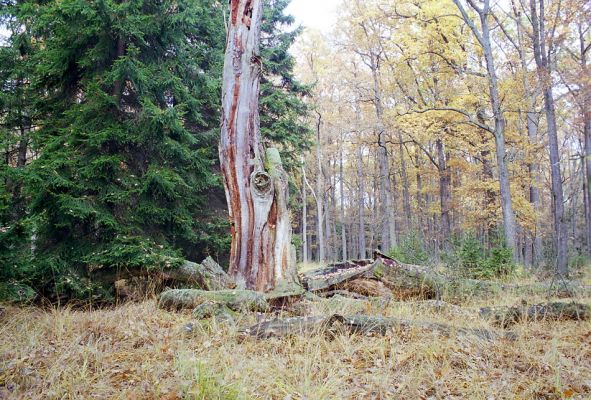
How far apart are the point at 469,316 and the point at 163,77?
656 cm

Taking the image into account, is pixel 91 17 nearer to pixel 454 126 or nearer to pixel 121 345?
pixel 121 345

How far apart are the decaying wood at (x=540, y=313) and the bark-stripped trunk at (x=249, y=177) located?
3.05 meters

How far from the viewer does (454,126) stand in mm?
15336

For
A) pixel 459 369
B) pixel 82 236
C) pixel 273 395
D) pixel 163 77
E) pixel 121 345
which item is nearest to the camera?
pixel 273 395

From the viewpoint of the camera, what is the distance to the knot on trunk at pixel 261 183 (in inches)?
240

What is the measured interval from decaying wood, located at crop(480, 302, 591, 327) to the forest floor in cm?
23

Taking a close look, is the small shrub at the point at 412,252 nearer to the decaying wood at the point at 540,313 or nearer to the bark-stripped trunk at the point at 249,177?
the decaying wood at the point at 540,313

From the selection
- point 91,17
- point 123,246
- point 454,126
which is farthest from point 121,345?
point 454,126

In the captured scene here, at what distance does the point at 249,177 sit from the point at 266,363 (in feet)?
11.7

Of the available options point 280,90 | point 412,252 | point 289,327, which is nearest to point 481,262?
point 412,252

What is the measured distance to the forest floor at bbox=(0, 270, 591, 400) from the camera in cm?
270

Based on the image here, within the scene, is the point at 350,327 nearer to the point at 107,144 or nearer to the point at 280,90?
the point at 107,144

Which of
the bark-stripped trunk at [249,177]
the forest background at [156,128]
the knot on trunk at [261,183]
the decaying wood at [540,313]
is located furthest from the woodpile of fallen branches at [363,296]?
the knot on trunk at [261,183]

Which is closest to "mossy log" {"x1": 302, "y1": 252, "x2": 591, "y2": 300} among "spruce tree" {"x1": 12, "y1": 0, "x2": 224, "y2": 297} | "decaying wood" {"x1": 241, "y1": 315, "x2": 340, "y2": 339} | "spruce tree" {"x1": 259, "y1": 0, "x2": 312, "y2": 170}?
"decaying wood" {"x1": 241, "y1": 315, "x2": 340, "y2": 339}
